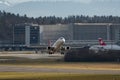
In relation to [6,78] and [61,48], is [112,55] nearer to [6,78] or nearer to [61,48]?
[61,48]

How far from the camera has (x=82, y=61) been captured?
130 m

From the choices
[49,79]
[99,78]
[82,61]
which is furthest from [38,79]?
[82,61]

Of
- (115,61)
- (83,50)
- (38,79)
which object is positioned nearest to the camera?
(38,79)

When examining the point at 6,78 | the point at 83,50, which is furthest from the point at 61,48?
the point at 6,78

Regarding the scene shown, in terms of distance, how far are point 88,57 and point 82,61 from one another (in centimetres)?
361

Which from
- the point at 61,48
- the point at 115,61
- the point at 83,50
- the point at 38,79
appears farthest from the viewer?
the point at 61,48

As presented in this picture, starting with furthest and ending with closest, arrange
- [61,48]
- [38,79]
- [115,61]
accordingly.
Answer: [61,48] < [115,61] < [38,79]

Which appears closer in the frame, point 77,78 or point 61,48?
point 77,78

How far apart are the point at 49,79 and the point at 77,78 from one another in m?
3.82

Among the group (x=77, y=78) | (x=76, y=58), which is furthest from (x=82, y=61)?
(x=77, y=78)

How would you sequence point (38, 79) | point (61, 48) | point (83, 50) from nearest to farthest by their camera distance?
point (38, 79), point (83, 50), point (61, 48)

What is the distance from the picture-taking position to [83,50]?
455 feet

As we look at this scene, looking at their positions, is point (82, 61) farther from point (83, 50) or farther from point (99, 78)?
point (99, 78)

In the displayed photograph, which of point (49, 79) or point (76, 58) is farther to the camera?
point (76, 58)
